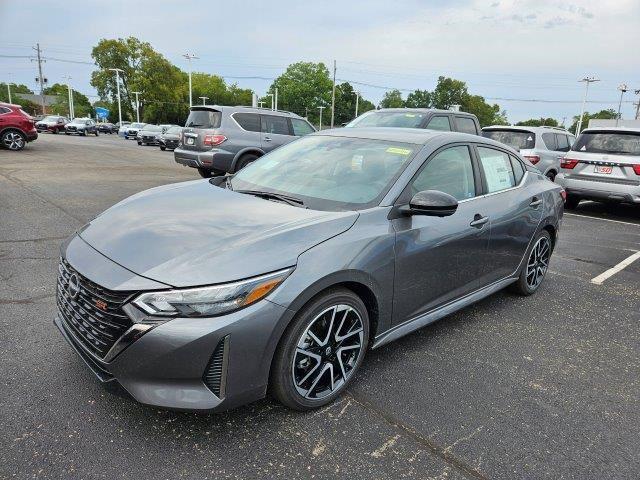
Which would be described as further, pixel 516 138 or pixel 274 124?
pixel 274 124

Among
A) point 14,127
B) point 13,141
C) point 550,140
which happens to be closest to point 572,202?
point 550,140

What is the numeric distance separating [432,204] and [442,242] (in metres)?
0.50

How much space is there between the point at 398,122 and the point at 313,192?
257 inches

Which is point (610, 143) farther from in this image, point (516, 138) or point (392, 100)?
point (392, 100)

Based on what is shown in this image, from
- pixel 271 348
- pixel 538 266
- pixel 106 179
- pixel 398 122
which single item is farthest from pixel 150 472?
pixel 106 179

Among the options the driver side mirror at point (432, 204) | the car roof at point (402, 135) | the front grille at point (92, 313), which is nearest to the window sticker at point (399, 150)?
the car roof at point (402, 135)

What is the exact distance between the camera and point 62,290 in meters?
2.71

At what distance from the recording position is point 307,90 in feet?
342

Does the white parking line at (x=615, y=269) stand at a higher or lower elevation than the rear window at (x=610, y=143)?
lower

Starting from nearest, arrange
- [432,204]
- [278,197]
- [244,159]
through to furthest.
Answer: [432,204] < [278,197] < [244,159]

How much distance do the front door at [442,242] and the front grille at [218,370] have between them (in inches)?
49.2

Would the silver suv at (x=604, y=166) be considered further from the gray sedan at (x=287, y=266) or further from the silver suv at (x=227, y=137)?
the silver suv at (x=227, y=137)

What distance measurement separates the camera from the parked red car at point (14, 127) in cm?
1650

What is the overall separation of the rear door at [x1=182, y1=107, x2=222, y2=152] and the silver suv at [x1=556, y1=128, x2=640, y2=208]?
25.8 ft
